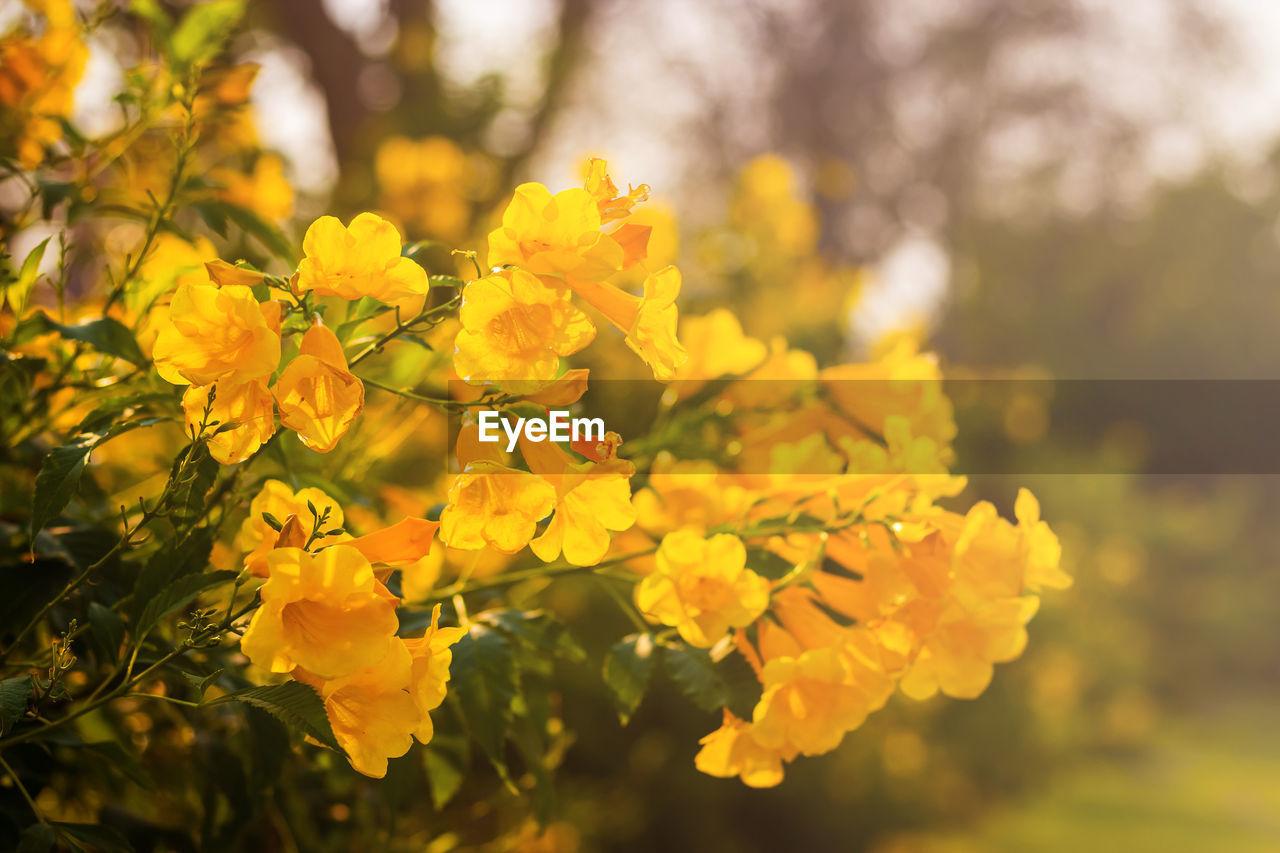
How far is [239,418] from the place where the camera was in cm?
39

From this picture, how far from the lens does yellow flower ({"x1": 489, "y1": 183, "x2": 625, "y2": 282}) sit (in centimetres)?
40

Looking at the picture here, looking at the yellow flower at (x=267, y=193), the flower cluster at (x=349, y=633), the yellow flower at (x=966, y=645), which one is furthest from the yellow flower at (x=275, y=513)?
the yellow flower at (x=267, y=193)

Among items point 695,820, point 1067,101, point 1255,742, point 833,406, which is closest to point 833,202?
point 1067,101

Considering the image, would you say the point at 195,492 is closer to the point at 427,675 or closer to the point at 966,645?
the point at 427,675

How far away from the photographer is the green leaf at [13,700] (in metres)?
0.37

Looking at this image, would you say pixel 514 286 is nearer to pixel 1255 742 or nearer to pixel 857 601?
pixel 857 601

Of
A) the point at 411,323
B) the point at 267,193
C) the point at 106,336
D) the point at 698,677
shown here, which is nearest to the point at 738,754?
the point at 698,677

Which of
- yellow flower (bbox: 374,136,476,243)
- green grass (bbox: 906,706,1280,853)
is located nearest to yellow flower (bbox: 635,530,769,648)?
yellow flower (bbox: 374,136,476,243)

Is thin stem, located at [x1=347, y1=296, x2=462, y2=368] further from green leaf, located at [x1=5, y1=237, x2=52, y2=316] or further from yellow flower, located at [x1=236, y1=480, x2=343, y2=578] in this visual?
green leaf, located at [x1=5, y1=237, x2=52, y2=316]

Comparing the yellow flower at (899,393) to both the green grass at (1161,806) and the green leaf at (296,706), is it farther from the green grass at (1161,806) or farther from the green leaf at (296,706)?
the green grass at (1161,806)

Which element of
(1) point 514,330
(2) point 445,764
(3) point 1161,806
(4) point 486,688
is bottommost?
(3) point 1161,806

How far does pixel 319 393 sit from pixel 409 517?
0.08m

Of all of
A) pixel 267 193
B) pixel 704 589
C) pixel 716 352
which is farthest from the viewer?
pixel 267 193

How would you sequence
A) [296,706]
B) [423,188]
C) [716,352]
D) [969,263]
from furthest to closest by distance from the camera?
[969,263]
[423,188]
[716,352]
[296,706]
